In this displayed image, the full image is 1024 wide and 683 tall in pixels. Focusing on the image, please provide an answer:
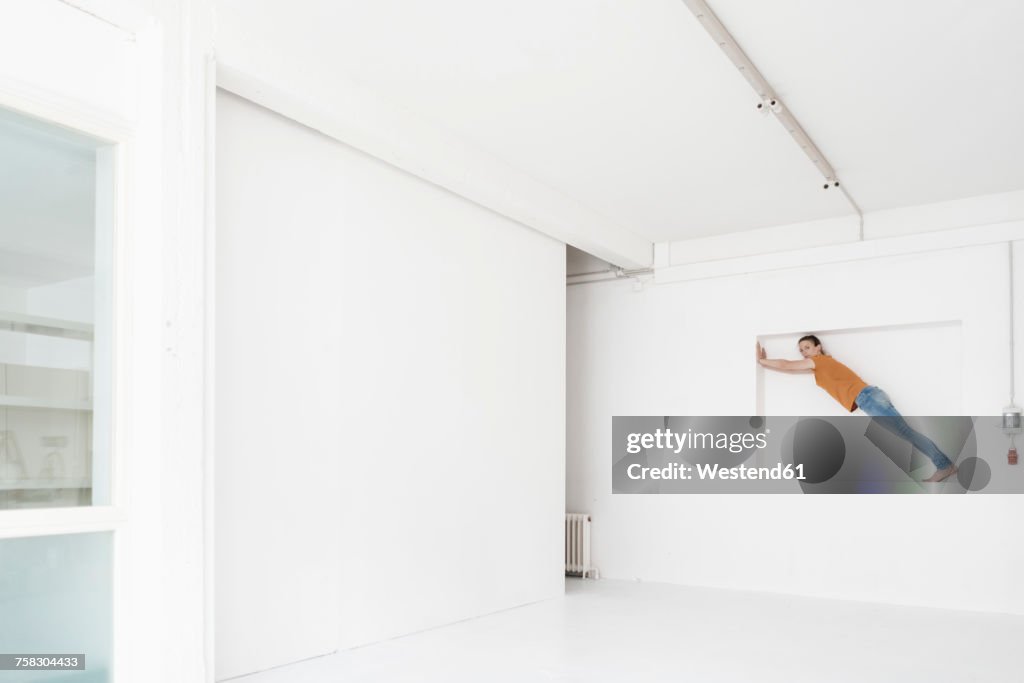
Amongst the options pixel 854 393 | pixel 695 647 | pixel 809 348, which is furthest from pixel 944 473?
pixel 695 647

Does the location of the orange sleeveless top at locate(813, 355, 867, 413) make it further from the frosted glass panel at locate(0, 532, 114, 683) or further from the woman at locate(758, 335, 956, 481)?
the frosted glass panel at locate(0, 532, 114, 683)

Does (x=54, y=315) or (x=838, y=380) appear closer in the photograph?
(x=54, y=315)

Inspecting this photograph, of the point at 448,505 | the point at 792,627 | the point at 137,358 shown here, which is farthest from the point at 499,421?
the point at 137,358

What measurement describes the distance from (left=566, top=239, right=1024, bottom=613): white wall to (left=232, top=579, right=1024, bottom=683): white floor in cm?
39

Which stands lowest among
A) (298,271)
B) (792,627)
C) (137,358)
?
(792,627)

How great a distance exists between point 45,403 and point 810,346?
5539 millimetres

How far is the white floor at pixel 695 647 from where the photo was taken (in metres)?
4.11

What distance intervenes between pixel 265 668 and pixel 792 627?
3.32 meters

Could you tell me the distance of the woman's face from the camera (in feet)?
21.9

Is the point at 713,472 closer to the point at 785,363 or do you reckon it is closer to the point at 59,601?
the point at 785,363

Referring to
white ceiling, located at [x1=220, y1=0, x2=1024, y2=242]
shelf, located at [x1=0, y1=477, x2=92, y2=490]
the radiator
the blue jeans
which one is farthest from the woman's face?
shelf, located at [x1=0, y1=477, x2=92, y2=490]

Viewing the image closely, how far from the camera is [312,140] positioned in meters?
4.44

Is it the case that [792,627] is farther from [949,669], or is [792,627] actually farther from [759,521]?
[759,521]

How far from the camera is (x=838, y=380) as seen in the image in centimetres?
657
